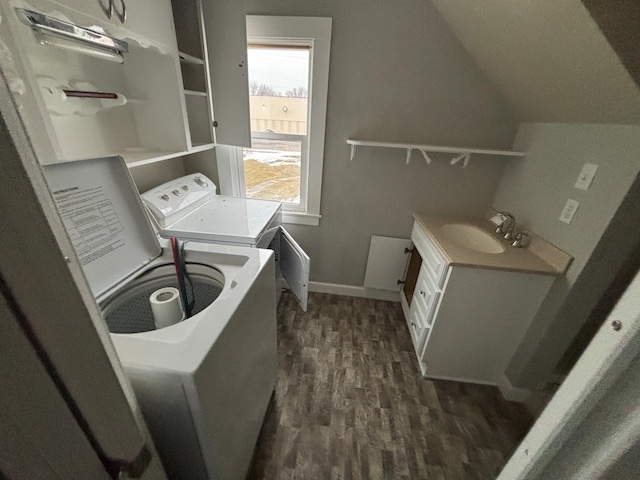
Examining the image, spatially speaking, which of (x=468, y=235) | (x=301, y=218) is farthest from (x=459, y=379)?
(x=301, y=218)

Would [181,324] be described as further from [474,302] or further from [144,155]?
[474,302]

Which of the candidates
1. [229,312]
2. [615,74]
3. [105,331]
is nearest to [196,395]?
[229,312]

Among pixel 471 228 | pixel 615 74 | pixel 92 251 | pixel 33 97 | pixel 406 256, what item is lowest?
pixel 406 256

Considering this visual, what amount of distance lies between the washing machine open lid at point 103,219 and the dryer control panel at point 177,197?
1.39ft

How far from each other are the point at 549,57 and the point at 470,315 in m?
1.34

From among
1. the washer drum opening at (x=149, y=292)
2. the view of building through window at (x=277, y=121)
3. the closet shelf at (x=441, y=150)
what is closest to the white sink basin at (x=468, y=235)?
the closet shelf at (x=441, y=150)

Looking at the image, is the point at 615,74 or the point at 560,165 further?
the point at 560,165

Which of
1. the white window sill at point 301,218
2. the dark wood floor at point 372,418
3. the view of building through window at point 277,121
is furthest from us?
the white window sill at point 301,218

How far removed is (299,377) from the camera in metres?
1.74

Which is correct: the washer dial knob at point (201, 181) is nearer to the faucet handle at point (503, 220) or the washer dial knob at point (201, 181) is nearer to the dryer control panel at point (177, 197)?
the dryer control panel at point (177, 197)

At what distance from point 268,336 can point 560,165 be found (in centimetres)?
188

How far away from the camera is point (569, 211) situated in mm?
1383

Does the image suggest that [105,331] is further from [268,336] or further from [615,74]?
[615,74]

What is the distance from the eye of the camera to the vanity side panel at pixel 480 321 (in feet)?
4.75
